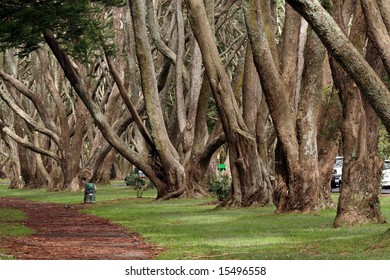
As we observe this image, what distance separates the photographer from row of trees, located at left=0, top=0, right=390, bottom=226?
18.9 meters

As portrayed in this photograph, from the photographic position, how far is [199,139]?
36406mm

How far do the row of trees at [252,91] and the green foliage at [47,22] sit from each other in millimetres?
49

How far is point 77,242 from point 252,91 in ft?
43.4

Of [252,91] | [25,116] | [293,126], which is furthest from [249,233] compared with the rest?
[25,116]

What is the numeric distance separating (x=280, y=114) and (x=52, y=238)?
7.11m

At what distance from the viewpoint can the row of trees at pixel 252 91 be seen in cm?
1886

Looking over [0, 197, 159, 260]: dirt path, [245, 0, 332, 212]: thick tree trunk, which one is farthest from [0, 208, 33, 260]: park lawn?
[245, 0, 332, 212]: thick tree trunk

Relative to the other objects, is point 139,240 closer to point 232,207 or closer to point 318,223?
point 318,223

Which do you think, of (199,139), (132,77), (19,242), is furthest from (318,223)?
(132,77)

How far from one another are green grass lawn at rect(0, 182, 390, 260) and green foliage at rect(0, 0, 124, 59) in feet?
18.2

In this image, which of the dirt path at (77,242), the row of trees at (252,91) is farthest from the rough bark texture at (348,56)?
the dirt path at (77,242)

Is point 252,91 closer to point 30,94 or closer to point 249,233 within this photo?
point 249,233

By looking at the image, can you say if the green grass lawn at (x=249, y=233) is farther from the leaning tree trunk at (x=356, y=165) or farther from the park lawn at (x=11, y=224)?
the park lawn at (x=11, y=224)

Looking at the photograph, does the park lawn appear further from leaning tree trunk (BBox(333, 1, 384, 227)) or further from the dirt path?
leaning tree trunk (BBox(333, 1, 384, 227))
